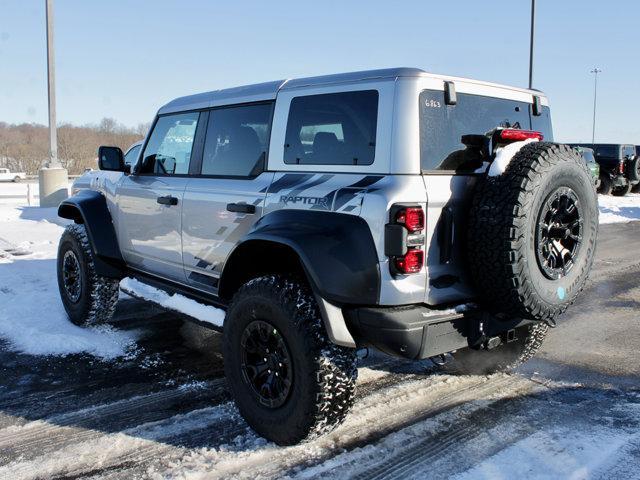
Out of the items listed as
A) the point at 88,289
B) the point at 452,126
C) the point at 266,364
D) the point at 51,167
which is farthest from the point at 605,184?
the point at 266,364

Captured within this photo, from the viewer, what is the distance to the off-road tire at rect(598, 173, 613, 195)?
859 inches

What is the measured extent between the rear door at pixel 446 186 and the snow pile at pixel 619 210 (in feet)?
44.3

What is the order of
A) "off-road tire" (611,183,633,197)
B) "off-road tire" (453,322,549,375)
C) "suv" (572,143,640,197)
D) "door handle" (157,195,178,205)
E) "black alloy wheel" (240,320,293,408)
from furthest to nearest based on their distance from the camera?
1. "off-road tire" (611,183,633,197)
2. "suv" (572,143,640,197)
3. "door handle" (157,195,178,205)
4. "off-road tire" (453,322,549,375)
5. "black alloy wheel" (240,320,293,408)

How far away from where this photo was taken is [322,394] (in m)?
2.92

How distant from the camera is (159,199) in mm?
4328

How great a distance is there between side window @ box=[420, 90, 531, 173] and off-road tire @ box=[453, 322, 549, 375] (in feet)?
4.58

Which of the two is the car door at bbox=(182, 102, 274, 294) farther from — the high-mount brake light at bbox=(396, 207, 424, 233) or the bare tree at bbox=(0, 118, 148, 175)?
the bare tree at bbox=(0, 118, 148, 175)

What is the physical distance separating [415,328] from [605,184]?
71.9 ft

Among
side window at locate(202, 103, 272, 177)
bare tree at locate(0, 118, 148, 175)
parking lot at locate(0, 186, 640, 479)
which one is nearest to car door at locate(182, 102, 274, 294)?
side window at locate(202, 103, 272, 177)

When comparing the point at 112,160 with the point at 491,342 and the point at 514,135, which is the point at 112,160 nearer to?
the point at 514,135

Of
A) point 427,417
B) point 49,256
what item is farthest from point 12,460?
point 49,256

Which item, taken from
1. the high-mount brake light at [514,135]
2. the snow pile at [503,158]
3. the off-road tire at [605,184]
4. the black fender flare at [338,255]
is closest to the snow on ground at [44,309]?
the black fender flare at [338,255]

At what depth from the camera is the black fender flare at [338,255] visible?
2.78 m

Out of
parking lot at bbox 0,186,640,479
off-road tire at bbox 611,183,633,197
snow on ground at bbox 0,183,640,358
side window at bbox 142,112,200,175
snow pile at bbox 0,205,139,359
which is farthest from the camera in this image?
off-road tire at bbox 611,183,633,197
